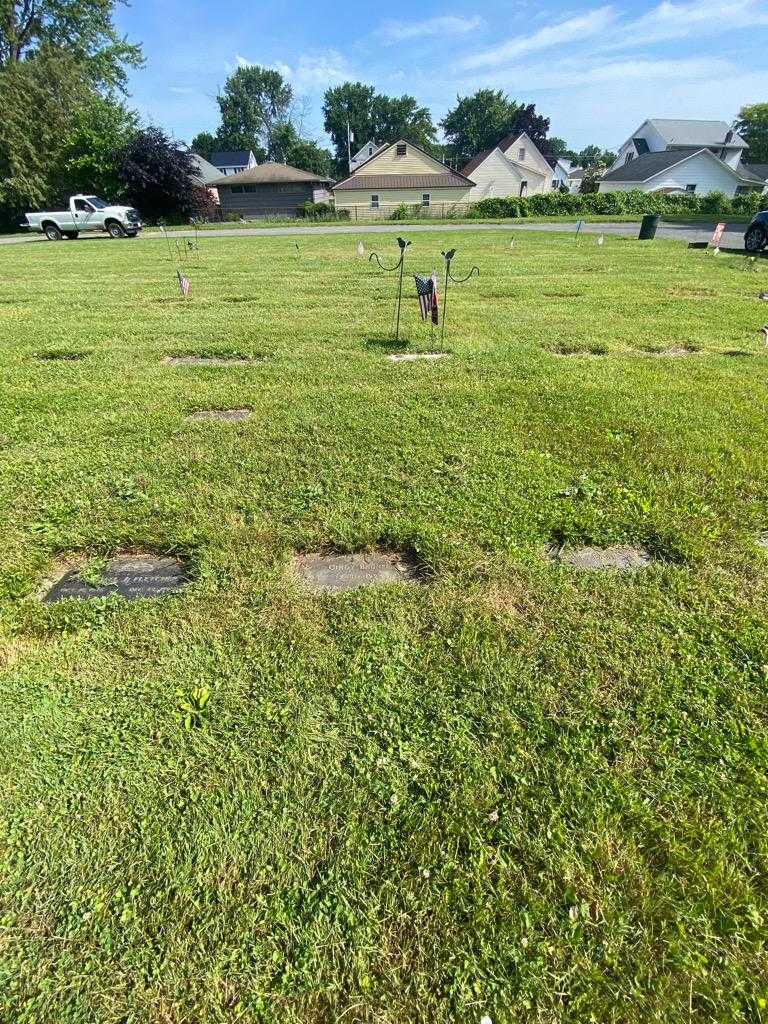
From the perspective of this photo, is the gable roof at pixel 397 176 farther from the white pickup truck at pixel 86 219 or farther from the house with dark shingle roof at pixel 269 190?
the white pickup truck at pixel 86 219

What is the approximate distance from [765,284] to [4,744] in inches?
511

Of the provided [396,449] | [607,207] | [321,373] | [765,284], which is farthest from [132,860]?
[607,207]

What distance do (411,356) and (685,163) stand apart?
53842 mm

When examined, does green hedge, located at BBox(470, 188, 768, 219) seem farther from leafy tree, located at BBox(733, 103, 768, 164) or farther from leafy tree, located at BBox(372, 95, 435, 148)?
leafy tree, located at BBox(372, 95, 435, 148)

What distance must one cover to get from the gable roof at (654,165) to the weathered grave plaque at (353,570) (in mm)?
55771

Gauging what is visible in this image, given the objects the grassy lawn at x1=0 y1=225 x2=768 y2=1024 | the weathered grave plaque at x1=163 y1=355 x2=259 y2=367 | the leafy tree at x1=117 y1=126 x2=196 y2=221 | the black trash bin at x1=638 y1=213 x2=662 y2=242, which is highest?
the leafy tree at x1=117 y1=126 x2=196 y2=221

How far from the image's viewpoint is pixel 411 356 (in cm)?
543

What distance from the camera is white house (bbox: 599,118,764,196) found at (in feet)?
142

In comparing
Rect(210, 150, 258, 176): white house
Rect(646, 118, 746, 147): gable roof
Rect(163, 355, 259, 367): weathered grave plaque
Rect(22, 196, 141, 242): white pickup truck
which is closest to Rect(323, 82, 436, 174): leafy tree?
Rect(210, 150, 258, 176): white house

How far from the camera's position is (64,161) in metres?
32.6

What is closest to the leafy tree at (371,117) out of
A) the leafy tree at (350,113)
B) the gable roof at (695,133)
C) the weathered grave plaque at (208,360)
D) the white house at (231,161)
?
the leafy tree at (350,113)

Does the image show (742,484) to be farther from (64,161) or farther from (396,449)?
(64,161)

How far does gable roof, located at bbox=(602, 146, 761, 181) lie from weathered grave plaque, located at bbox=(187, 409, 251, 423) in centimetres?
5454

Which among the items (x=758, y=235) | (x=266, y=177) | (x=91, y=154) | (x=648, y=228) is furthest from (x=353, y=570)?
(x=266, y=177)
